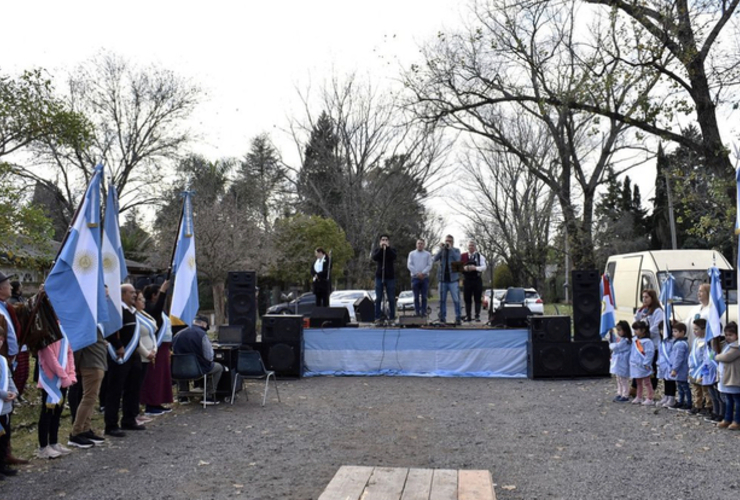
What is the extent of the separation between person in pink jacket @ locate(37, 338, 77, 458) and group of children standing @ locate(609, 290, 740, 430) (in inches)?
279

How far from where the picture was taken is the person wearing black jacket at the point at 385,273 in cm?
1540

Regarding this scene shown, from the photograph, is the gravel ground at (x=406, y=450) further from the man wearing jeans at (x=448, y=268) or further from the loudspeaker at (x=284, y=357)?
the man wearing jeans at (x=448, y=268)

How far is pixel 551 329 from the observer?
14.0 meters

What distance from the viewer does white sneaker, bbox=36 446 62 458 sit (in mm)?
7324

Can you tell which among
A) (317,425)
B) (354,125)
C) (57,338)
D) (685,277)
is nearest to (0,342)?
(57,338)

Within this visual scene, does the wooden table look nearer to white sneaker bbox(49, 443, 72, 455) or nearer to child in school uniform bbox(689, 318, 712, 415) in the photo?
white sneaker bbox(49, 443, 72, 455)

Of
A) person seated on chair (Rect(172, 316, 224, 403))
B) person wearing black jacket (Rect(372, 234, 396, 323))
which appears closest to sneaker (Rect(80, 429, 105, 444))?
person seated on chair (Rect(172, 316, 224, 403))

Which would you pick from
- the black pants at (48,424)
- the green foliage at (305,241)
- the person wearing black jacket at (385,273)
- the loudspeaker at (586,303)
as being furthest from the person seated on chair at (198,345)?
the green foliage at (305,241)

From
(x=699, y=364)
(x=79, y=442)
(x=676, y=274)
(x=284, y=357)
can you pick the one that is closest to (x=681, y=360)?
(x=699, y=364)

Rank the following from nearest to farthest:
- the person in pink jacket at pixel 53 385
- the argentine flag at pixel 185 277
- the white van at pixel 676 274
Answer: the person in pink jacket at pixel 53 385 → the argentine flag at pixel 185 277 → the white van at pixel 676 274

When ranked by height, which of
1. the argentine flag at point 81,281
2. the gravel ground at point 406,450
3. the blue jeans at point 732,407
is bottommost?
the gravel ground at point 406,450

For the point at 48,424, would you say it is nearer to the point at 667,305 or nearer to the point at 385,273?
the point at 667,305

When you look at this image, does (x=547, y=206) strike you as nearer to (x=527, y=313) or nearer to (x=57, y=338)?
(x=527, y=313)

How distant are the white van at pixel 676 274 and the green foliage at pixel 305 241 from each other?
80.3ft
